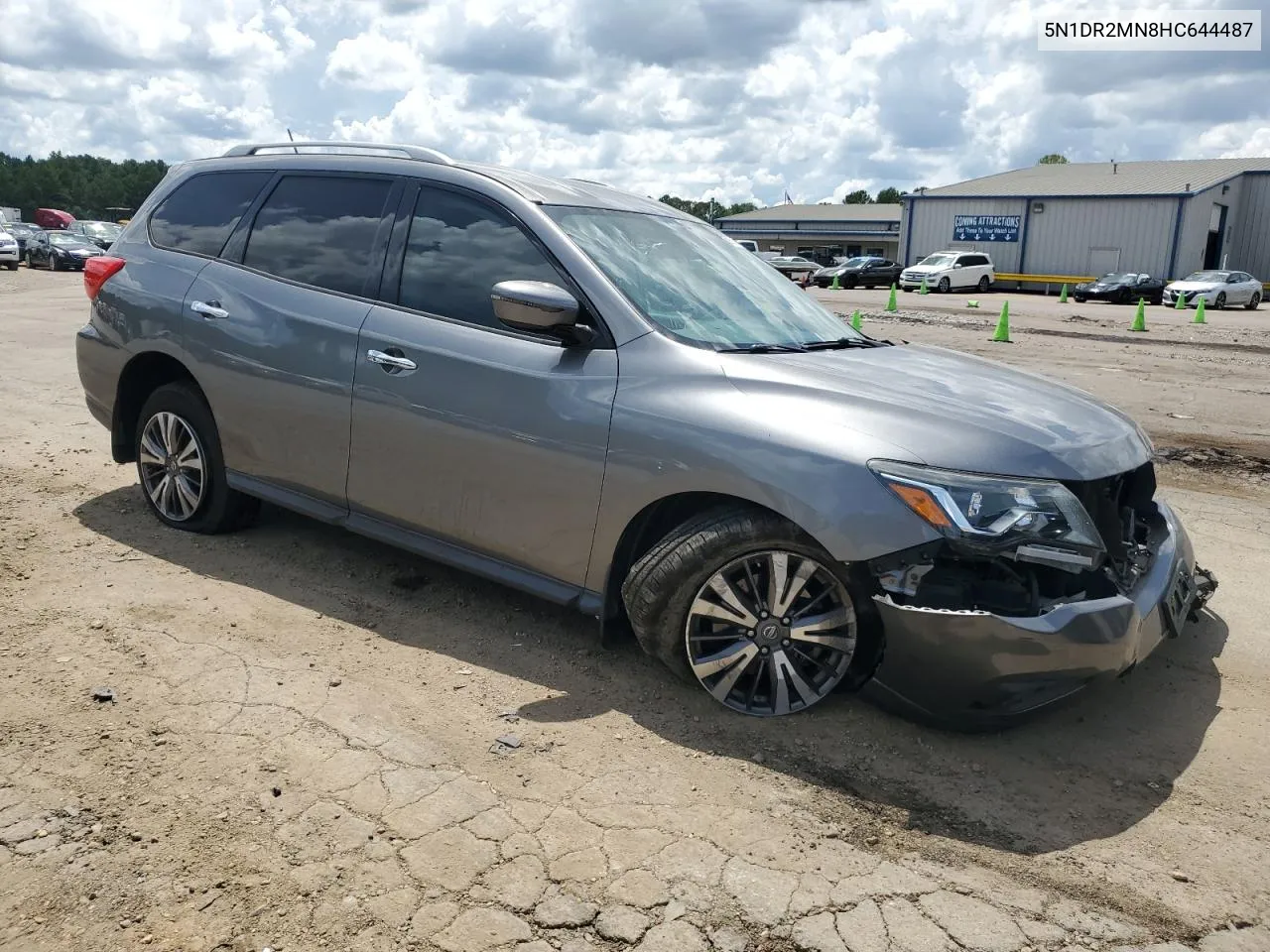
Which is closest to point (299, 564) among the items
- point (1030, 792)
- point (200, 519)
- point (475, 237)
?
point (200, 519)

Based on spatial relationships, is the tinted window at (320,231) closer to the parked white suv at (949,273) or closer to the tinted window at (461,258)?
the tinted window at (461,258)

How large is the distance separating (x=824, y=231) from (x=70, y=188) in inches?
3757

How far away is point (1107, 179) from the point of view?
5075cm

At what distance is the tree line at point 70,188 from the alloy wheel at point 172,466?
404 ft

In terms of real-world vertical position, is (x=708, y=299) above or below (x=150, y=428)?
above

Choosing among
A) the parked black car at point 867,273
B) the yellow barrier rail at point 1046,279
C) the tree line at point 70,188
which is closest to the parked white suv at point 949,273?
the parked black car at point 867,273

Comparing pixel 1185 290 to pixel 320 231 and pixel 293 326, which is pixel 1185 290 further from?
pixel 293 326

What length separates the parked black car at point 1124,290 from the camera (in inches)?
1486

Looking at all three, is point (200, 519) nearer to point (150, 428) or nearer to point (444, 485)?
point (150, 428)

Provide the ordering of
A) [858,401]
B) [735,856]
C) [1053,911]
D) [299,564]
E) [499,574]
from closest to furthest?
[1053,911] → [735,856] → [858,401] → [499,574] → [299,564]

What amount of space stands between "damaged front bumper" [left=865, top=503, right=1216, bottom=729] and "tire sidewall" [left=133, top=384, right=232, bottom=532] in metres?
3.37

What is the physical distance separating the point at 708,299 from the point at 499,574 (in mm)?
1383

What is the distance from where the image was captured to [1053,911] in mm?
2654

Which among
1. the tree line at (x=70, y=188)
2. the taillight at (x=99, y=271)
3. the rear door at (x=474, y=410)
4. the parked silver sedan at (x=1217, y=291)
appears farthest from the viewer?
the tree line at (x=70, y=188)
